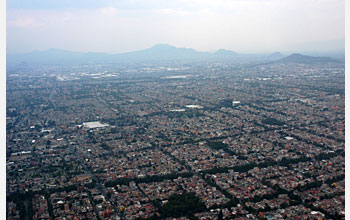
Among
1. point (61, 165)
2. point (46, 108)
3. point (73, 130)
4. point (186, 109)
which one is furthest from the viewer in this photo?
point (46, 108)

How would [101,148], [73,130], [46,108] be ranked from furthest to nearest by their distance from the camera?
[46,108]
[73,130]
[101,148]

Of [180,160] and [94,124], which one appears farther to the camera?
[94,124]

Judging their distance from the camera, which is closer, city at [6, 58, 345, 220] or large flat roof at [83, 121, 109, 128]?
city at [6, 58, 345, 220]

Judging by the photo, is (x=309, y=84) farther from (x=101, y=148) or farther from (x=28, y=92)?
(x=28, y=92)

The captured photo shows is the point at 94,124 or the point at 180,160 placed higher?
the point at 180,160

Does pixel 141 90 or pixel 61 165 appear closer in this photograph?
pixel 61 165

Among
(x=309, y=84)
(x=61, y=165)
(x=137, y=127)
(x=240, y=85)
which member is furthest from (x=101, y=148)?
(x=309, y=84)

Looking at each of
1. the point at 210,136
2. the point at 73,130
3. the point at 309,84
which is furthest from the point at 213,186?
the point at 309,84

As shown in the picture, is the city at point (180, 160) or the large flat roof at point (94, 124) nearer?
the city at point (180, 160)

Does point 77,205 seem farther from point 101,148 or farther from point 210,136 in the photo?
point 210,136
